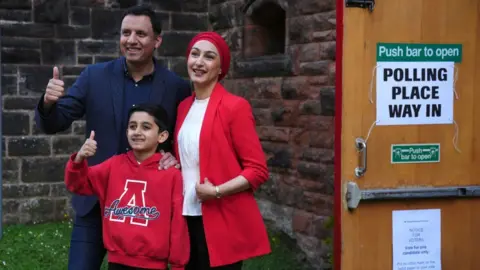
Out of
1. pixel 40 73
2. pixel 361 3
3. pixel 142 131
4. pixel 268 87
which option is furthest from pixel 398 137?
pixel 40 73

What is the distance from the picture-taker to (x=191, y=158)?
3752 mm

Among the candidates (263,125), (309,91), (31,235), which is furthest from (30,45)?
(309,91)

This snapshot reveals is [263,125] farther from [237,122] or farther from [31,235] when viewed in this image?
[237,122]

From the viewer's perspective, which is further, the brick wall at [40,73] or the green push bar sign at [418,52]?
the brick wall at [40,73]

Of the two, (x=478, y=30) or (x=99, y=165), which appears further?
(x=478, y=30)

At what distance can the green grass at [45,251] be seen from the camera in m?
6.58

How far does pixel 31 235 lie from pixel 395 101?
4.72 meters

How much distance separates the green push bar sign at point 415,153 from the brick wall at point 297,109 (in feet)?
6.13

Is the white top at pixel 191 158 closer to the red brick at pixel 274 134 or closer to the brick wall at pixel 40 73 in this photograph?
the red brick at pixel 274 134

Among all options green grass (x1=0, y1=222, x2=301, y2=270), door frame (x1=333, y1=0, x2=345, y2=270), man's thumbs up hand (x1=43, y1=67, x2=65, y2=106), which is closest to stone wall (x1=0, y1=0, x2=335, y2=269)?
green grass (x1=0, y1=222, x2=301, y2=270)

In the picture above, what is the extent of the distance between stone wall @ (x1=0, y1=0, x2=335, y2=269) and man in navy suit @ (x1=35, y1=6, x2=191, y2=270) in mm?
2609

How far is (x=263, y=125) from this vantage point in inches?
293

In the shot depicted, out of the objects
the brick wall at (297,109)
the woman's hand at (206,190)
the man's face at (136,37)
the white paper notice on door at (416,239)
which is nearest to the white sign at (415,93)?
the white paper notice on door at (416,239)

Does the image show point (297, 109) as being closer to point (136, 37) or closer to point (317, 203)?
point (317, 203)
